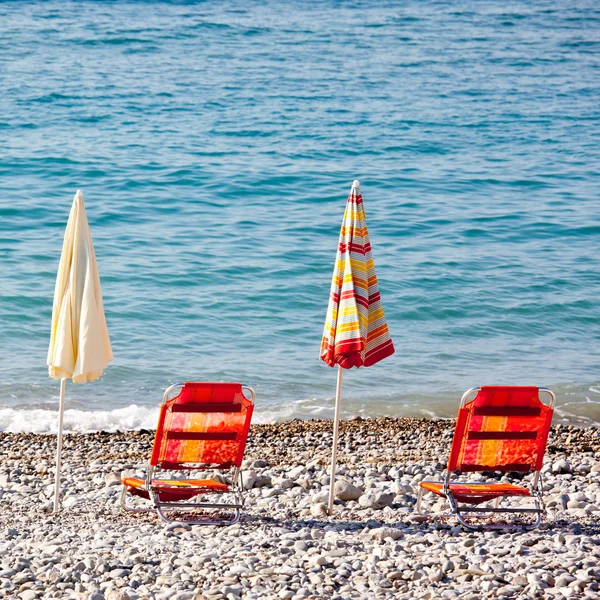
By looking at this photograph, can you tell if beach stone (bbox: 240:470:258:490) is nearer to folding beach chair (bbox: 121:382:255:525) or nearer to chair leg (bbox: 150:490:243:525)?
folding beach chair (bbox: 121:382:255:525)

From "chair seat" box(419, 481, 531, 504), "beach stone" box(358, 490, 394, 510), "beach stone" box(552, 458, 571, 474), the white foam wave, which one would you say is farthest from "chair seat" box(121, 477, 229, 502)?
the white foam wave

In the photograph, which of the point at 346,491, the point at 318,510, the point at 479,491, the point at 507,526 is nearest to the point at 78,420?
the point at 346,491

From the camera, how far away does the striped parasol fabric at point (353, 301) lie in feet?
22.1

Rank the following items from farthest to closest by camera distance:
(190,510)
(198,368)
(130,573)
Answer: (198,368)
(190,510)
(130,573)

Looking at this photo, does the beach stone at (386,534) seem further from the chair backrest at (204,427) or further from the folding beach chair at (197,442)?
the chair backrest at (204,427)

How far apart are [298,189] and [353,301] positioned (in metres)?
16.6

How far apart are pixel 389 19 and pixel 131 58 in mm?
11566

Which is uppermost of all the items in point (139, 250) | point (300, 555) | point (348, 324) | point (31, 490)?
point (348, 324)

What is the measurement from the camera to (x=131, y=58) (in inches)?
1340

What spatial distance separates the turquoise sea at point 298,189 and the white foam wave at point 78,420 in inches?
1.9

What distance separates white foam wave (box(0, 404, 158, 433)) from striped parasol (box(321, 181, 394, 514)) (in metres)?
4.40

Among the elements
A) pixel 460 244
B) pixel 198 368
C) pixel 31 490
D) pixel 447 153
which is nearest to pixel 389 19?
pixel 447 153

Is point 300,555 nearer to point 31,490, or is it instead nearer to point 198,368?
point 31,490

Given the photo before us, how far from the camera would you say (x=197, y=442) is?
7027 millimetres
